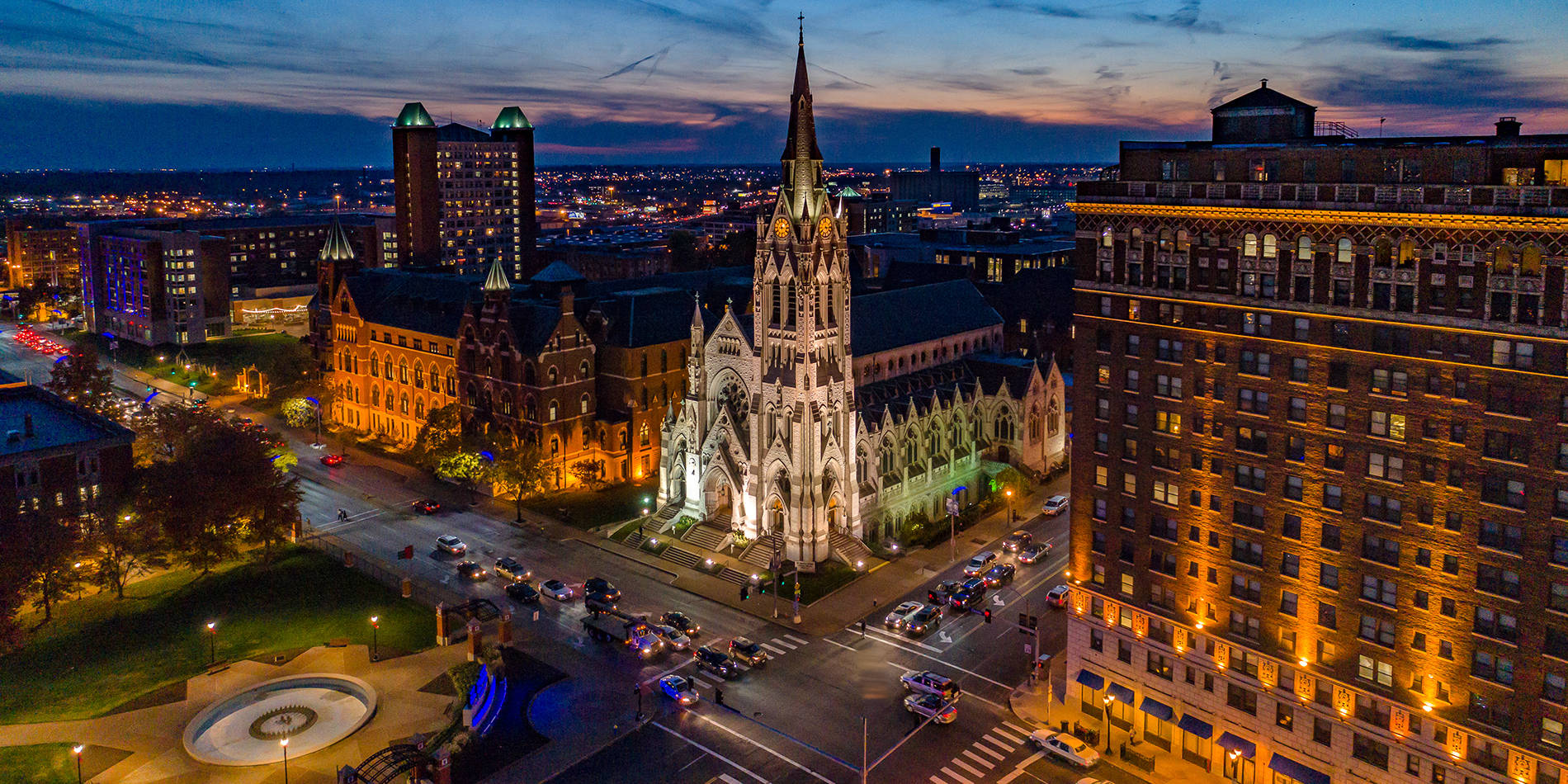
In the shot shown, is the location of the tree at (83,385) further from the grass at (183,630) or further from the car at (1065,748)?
the car at (1065,748)

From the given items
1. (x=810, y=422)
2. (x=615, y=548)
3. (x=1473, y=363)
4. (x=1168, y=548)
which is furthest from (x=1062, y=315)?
(x=1473, y=363)

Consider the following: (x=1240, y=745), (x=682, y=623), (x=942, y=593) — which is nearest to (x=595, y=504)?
(x=682, y=623)

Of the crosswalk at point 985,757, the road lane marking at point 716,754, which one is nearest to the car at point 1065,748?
the crosswalk at point 985,757

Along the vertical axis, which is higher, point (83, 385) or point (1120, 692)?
point (83, 385)

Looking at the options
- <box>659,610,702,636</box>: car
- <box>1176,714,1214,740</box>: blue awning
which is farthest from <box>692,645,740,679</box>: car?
<box>1176,714,1214,740</box>: blue awning

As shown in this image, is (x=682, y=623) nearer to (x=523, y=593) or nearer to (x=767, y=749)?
(x=523, y=593)
